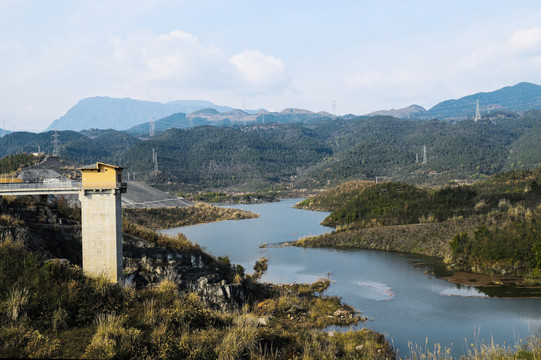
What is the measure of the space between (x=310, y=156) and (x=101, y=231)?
16710 centimetres

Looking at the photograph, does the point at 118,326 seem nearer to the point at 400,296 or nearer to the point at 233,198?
the point at 400,296

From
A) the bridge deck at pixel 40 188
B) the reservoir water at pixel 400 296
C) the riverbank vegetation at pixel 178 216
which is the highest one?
the bridge deck at pixel 40 188

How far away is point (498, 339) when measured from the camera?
1980 centimetres

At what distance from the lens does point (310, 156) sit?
186m

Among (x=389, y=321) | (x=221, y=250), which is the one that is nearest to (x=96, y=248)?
(x=389, y=321)

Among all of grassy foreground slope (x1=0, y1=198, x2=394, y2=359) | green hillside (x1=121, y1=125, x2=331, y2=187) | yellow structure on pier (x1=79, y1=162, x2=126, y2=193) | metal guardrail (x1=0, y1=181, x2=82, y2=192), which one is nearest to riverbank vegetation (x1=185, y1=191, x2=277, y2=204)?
green hillside (x1=121, y1=125, x2=331, y2=187)

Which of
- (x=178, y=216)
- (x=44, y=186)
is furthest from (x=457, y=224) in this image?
(x=178, y=216)

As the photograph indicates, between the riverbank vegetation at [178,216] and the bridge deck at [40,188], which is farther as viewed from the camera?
the riverbank vegetation at [178,216]

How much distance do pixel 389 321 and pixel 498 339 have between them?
4.86m

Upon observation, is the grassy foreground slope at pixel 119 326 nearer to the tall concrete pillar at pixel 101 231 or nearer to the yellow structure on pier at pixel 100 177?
the tall concrete pillar at pixel 101 231

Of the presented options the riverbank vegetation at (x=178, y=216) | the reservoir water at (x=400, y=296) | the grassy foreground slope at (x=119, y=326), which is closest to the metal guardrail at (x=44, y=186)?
the grassy foreground slope at (x=119, y=326)

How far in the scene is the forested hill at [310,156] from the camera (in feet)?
416

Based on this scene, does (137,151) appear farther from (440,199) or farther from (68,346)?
(68,346)

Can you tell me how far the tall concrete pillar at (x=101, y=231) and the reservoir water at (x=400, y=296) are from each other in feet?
40.5
